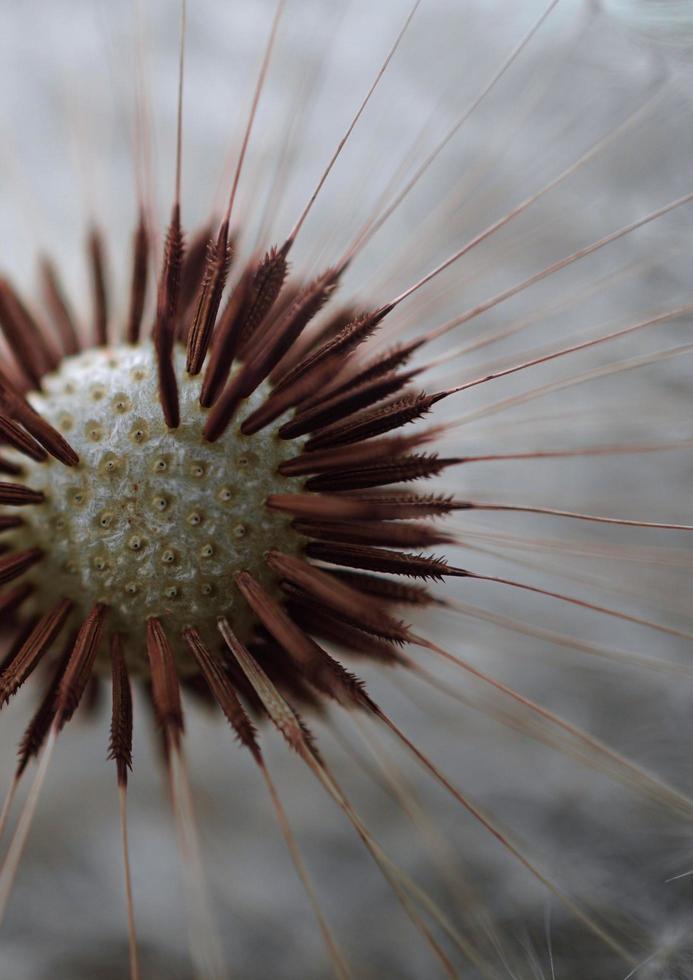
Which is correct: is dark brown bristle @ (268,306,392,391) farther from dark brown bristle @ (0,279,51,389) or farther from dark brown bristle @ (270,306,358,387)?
dark brown bristle @ (0,279,51,389)

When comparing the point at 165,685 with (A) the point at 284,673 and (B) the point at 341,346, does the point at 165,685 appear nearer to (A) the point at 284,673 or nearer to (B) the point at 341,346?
(A) the point at 284,673

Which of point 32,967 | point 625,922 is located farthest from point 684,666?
point 32,967

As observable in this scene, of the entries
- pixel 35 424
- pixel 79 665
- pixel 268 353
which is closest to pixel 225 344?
pixel 268 353

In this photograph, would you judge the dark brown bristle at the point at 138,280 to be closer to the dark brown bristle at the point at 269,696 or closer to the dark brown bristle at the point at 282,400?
the dark brown bristle at the point at 282,400

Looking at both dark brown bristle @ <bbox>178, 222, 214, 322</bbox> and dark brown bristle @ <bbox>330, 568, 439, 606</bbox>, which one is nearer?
dark brown bristle @ <bbox>330, 568, 439, 606</bbox>

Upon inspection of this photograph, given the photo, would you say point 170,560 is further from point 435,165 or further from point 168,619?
point 435,165

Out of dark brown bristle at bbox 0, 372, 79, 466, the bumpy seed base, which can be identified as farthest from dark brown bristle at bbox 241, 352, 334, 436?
dark brown bristle at bbox 0, 372, 79, 466
